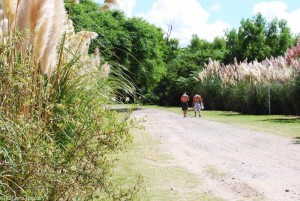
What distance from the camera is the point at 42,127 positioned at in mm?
3531

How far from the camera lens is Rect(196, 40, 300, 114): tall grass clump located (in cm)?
2322

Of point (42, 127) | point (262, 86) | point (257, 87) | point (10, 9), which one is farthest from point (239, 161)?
point (257, 87)

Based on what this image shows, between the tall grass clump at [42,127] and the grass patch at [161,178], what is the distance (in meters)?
1.27

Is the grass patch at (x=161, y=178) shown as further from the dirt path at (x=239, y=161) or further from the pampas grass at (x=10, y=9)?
the pampas grass at (x=10, y=9)

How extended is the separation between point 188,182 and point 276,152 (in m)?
3.91

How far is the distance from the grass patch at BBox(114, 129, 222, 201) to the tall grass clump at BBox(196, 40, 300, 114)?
42.5 feet

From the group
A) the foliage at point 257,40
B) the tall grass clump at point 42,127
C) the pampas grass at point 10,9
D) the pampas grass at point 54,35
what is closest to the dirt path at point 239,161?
A: the tall grass clump at point 42,127

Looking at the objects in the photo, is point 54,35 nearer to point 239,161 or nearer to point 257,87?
point 239,161

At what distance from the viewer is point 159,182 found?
7.04 meters

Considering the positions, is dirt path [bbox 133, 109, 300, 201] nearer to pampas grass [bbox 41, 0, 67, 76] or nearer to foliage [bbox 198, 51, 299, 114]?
pampas grass [bbox 41, 0, 67, 76]

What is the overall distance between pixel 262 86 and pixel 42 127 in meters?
22.4

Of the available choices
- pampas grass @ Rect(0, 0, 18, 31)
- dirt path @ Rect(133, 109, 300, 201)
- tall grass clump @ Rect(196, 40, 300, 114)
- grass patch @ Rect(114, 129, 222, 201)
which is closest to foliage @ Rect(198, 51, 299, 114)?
tall grass clump @ Rect(196, 40, 300, 114)

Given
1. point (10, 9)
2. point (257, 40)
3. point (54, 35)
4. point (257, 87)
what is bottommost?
point (54, 35)

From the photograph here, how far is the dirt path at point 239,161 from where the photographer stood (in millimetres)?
6707
